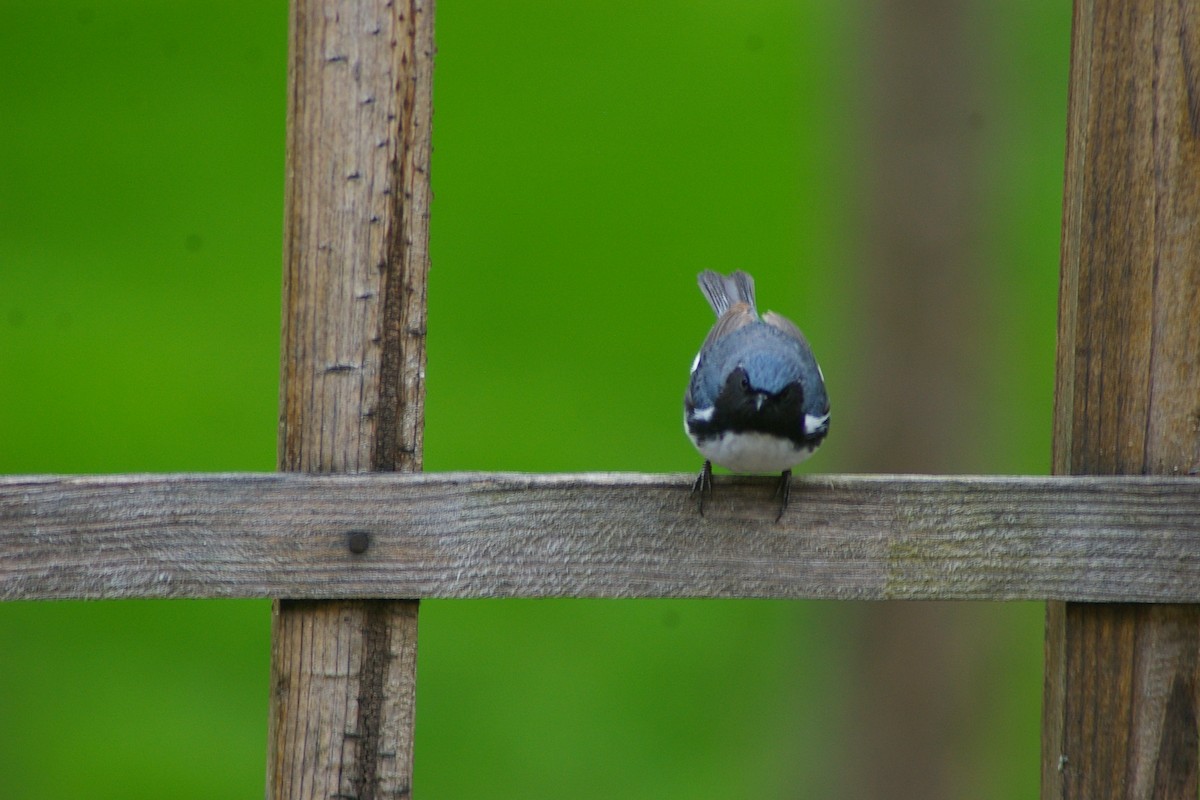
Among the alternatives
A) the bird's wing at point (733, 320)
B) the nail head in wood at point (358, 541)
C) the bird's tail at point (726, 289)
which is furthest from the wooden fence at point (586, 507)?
the bird's tail at point (726, 289)

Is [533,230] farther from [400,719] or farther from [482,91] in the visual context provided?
[400,719]

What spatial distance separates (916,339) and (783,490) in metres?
0.90

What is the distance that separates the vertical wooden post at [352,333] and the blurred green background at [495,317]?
6.71ft

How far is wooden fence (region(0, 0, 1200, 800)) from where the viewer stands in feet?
6.58

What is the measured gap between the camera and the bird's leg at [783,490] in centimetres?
220

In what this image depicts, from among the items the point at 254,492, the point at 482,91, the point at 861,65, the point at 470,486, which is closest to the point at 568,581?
the point at 470,486

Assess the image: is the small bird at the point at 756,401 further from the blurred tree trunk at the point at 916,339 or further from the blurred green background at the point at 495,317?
the blurred green background at the point at 495,317

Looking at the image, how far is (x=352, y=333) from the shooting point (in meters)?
2.02

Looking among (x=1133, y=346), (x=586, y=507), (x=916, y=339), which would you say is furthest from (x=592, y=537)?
(x=916, y=339)

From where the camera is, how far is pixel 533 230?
5809 mm

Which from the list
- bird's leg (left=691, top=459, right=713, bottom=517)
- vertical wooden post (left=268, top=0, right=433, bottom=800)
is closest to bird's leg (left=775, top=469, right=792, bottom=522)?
bird's leg (left=691, top=459, right=713, bottom=517)

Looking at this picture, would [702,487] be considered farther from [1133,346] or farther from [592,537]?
[1133,346]

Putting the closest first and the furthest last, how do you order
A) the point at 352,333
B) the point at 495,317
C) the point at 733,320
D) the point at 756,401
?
the point at 352,333, the point at 756,401, the point at 733,320, the point at 495,317

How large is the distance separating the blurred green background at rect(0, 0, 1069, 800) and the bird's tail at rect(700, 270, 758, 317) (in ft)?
1.21
